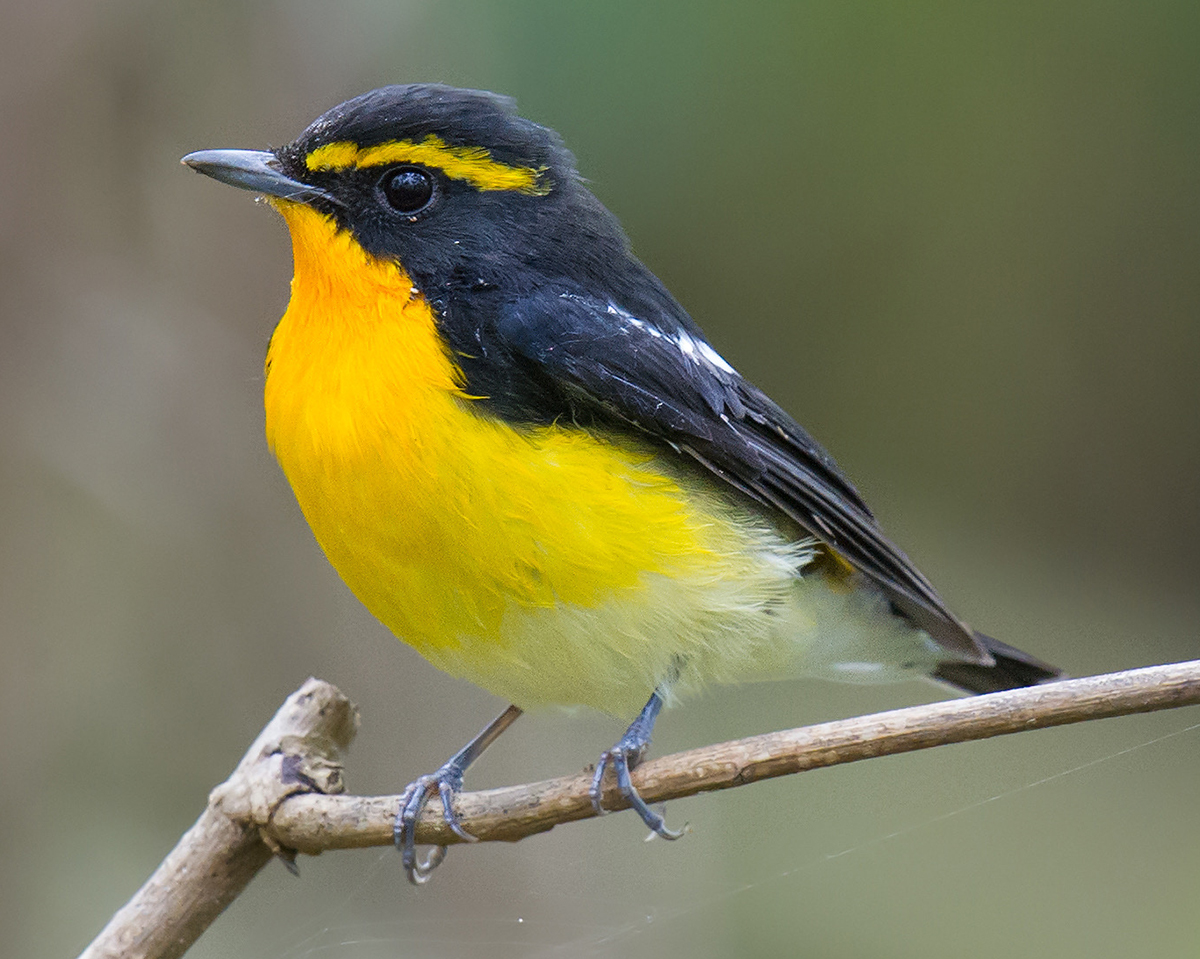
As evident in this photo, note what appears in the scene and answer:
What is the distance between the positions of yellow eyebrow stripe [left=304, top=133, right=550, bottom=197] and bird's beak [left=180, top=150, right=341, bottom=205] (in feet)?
0.19

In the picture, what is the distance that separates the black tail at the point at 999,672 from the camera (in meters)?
3.88

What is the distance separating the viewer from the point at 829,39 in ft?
18.0

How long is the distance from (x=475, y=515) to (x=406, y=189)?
0.79 m

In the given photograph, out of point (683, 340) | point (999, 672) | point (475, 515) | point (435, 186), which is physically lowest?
point (999, 672)

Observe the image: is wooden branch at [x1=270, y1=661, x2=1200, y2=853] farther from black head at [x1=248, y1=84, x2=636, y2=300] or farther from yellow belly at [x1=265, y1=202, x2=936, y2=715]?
black head at [x1=248, y1=84, x2=636, y2=300]

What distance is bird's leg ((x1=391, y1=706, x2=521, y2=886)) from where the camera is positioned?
2996 mm

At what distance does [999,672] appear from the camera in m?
4.01

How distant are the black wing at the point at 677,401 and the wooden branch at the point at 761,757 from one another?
0.77m

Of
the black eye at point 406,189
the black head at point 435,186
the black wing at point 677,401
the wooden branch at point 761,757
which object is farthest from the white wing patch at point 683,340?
the wooden branch at point 761,757

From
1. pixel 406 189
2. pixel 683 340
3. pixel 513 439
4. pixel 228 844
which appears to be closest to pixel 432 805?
pixel 228 844

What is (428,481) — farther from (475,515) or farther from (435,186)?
(435,186)

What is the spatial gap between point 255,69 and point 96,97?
0.60 meters

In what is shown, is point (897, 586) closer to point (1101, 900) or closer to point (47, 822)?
point (1101, 900)

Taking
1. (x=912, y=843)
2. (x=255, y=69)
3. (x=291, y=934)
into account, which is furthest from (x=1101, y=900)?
(x=255, y=69)
